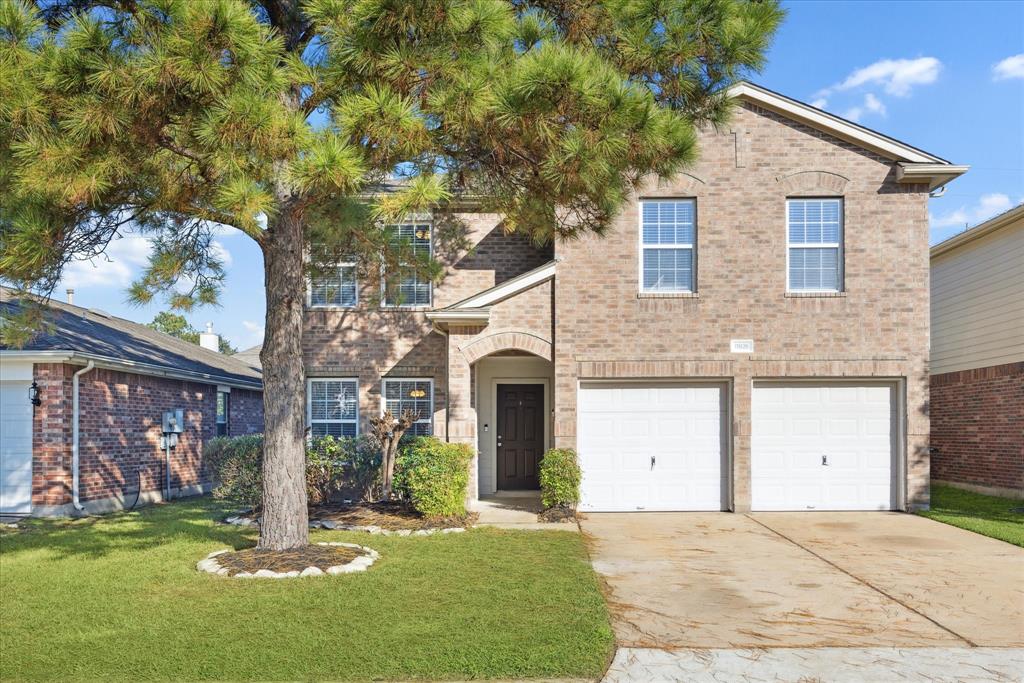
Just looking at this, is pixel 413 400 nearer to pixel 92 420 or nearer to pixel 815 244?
pixel 92 420

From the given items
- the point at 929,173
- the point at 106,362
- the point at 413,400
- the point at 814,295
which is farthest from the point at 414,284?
the point at 929,173

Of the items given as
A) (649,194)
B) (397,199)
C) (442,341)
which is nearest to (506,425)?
(442,341)

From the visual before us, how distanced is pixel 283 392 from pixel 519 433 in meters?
6.76

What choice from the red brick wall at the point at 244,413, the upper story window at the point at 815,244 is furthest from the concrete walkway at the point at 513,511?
the red brick wall at the point at 244,413

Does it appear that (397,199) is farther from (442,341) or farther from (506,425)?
(506,425)

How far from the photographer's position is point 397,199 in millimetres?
6219

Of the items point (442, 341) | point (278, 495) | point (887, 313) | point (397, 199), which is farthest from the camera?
point (442, 341)

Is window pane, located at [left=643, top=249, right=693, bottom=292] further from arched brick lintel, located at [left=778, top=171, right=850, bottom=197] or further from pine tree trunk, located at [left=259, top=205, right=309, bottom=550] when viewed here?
pine tree trunk, located at [left=259, top=205, right=309, bottom=550]

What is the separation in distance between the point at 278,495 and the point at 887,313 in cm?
963

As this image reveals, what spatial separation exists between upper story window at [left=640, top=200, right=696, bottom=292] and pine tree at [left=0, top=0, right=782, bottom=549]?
4.31 meters

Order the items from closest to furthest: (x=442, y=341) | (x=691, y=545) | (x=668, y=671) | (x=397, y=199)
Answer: (x=668, y=671) → (x=397, y=199) → (x=691, y=545) → (x=442, y=341)

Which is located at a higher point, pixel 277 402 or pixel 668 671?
pixel 277 402

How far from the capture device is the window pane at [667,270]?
481 inches

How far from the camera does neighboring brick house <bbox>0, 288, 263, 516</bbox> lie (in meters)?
12.2
